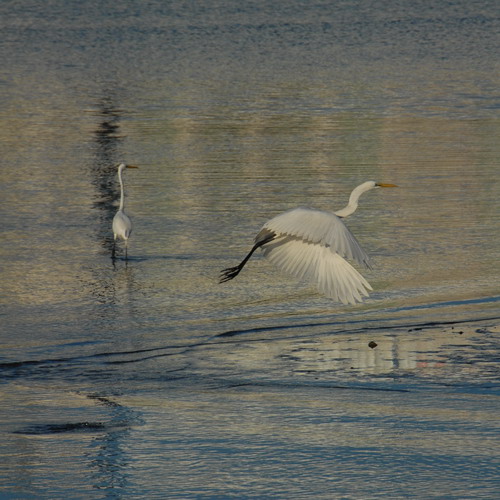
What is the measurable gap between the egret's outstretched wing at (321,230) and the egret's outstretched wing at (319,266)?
0.12m

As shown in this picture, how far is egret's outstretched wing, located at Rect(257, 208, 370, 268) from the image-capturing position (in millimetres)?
8148

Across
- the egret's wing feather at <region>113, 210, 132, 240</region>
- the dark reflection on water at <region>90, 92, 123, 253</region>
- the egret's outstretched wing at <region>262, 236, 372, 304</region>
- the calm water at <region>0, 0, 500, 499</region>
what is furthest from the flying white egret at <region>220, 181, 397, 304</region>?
the dark reflection on water at <region>90, 92, 123, 253</region>

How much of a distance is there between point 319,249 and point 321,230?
60 centimetres

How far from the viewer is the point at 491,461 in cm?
629

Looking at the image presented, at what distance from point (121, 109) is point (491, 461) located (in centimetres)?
1765

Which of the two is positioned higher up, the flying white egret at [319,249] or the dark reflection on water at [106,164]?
the dark reflection on water at [106,164]

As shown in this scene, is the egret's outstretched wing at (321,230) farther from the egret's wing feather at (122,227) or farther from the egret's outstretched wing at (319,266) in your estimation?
the egret's wing feather at (122,227)

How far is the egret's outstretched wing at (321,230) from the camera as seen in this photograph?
815 centimetres

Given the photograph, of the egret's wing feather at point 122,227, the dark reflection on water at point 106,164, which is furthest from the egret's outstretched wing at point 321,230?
the dark reflection on water at point 106,164

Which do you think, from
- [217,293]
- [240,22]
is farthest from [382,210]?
[240,22]

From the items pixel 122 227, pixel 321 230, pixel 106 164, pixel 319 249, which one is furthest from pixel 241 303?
pixel 106 164

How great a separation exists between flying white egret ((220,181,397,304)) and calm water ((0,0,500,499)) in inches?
16.0

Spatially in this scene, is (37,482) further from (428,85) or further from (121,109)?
(428,85)

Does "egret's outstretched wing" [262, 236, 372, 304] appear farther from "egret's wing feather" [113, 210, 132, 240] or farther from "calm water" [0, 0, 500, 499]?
"egret's wing feather" [113, 210, 132, 240]
